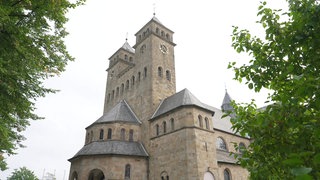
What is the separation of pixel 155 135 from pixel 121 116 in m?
5.15

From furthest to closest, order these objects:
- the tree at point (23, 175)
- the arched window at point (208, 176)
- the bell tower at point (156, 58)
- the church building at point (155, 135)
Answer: the tree at point (23, 175)
the bell tower at point (156, 58)
the church building at point (155, 135)
the arched window at point (208, 176)

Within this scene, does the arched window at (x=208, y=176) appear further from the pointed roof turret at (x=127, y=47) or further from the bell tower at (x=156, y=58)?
the pointed roof turret at (x=127, y=47)

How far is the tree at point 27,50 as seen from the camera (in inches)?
371

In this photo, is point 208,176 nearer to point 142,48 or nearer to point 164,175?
point 164,175

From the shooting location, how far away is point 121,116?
27.7m

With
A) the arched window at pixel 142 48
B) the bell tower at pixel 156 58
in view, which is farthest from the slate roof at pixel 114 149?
the arched window at pixel 142 48

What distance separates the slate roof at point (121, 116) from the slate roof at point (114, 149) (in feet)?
8.69

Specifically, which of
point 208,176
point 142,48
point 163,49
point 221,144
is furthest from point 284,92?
point 142,48

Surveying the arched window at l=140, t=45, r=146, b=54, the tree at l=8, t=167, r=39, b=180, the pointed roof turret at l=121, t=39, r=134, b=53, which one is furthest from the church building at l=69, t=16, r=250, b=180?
the tree at l=8, t=167, r=39, b=180

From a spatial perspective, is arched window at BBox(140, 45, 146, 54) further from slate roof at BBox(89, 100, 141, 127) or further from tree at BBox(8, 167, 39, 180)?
tree at BBox(8, 167, 39, 180)

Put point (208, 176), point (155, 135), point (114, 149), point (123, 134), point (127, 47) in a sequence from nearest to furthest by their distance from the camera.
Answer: point (208, 176)
point (114, 149)
point (155, 135)
point (123, 134)
point (127, 47)

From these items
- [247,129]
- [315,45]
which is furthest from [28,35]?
[315,45]

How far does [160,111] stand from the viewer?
87.8 feet

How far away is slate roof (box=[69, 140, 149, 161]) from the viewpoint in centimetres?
2309
